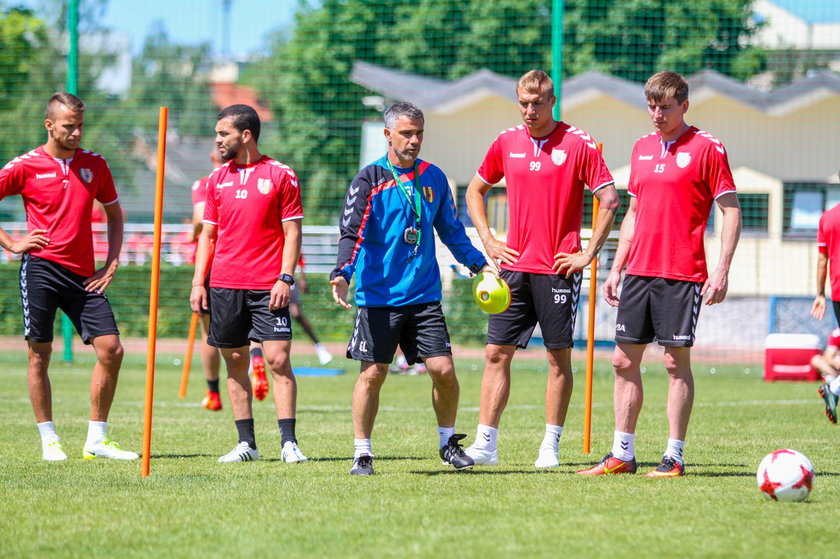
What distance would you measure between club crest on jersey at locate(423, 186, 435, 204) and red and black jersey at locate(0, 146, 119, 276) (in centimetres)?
242

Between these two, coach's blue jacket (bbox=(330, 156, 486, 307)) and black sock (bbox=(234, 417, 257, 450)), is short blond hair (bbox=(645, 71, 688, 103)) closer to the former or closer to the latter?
coach's blue jacket (bbox=(330, 156, 486, 307))

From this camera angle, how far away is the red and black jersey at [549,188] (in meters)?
7.09

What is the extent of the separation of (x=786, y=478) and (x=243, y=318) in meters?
3.60

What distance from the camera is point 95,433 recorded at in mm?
Result: 7824

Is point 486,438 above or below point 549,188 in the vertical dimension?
below

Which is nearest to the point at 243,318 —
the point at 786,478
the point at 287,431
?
the point at 287,431

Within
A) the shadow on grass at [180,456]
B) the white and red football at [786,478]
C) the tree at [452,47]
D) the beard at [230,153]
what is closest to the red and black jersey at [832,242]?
the white and red football at [786,478]

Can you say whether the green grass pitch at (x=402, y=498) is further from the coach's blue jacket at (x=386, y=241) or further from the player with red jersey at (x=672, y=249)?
the coach's blue jacket at (x=386, y=241)

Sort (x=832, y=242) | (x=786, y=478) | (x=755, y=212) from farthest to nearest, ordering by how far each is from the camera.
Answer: (x=755, y=212)
(x=832, y=242)
(x=786, y=478)

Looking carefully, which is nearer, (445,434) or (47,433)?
(445,434)

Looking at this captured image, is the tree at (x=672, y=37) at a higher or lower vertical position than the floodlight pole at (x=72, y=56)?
higher

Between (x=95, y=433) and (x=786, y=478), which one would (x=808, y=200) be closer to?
(x=95, y=433)

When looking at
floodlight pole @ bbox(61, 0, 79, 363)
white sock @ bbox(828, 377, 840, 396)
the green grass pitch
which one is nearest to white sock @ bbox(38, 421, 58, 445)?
the green grass pitch

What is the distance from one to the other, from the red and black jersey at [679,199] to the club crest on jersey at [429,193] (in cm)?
121
